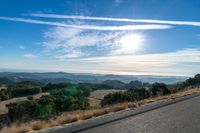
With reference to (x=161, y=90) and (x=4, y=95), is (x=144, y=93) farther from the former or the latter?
(x=4, y=95)

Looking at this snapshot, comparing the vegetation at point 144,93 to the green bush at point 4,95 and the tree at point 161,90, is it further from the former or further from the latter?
the green bush at point 4,95

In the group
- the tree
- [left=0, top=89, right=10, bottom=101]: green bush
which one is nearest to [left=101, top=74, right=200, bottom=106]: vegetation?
the tree

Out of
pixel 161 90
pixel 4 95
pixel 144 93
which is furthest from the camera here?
pixel 4 95

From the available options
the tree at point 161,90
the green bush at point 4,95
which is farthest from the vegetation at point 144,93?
the green bush at point 4,95

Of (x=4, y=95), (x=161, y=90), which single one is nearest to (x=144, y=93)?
(x=161, y=90)

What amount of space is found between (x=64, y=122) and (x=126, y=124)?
7.96 feet

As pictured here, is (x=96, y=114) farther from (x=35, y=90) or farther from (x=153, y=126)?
(x=35, y=90)

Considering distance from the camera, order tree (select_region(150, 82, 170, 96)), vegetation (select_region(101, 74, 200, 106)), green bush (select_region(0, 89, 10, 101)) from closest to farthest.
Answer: tree (select_region(150, 82, 170, 96)), vegetation (select_region(101, 74, 200, 106)), green bush (select_region(0, 89, 10, 101))

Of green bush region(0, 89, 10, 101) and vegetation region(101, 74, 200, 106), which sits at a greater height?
vegetation region(101, 74, 200, 106)

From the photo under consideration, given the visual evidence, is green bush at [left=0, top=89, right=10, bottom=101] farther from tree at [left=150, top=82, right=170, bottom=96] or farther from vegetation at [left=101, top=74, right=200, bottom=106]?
tree at [left=150, top=82, right=170, bottom=96]

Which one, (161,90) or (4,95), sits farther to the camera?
(4,95)

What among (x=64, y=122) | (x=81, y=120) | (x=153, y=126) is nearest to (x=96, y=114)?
(x=81, y=120)

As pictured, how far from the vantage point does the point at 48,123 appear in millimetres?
11891

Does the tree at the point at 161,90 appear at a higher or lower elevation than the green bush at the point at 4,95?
higher
